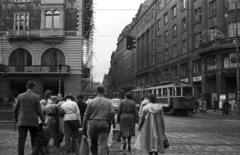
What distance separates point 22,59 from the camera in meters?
42.2

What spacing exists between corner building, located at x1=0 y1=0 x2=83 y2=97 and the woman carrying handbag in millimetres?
32864

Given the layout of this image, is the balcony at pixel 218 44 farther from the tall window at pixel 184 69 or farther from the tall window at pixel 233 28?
the tall window at pixel 184 69

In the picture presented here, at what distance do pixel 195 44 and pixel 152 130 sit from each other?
40.5 meters

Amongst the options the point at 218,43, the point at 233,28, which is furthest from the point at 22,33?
the point at 233,28

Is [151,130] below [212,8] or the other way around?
below

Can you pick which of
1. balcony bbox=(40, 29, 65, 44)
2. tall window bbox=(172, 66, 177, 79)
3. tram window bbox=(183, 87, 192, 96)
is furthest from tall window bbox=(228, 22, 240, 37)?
balcony bbox=(40, 29, 65, 44)

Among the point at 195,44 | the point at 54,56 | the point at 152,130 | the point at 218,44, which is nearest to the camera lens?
the point at 152,130

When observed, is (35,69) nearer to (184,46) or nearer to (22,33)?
(22,33)

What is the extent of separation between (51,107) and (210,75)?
112ft

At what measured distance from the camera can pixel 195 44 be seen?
47.3m

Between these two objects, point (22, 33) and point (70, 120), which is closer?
point (70, 120)

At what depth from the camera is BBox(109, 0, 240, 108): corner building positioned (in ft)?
131

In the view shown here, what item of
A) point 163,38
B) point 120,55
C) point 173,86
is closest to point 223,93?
point 173,86

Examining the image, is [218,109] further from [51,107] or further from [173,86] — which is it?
[51,107]
